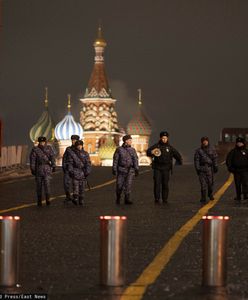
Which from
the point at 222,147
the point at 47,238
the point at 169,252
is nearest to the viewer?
the point at 169,252

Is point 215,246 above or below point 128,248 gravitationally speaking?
above

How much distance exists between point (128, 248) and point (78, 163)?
10.3 metres

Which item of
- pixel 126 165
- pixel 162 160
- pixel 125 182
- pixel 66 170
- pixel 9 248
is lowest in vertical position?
pixel 9 248

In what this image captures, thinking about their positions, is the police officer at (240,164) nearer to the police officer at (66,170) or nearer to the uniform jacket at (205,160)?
the uniform jacket at (205,160)

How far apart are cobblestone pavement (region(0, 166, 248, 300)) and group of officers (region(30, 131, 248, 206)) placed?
397mm

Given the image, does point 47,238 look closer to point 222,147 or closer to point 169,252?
point 169,252

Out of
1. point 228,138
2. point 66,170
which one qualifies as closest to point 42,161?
point 66,170

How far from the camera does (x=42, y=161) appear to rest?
2367cm

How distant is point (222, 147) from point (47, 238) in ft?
453

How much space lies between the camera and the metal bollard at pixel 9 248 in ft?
30.5

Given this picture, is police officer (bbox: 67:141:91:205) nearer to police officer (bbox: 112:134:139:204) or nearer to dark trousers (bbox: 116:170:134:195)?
police officer (bbox: 112:134:139:204)

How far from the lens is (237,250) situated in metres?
13.2

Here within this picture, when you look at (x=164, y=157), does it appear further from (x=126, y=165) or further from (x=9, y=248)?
(x=9, y=248)

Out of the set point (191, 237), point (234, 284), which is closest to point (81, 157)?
point (191, 237)
